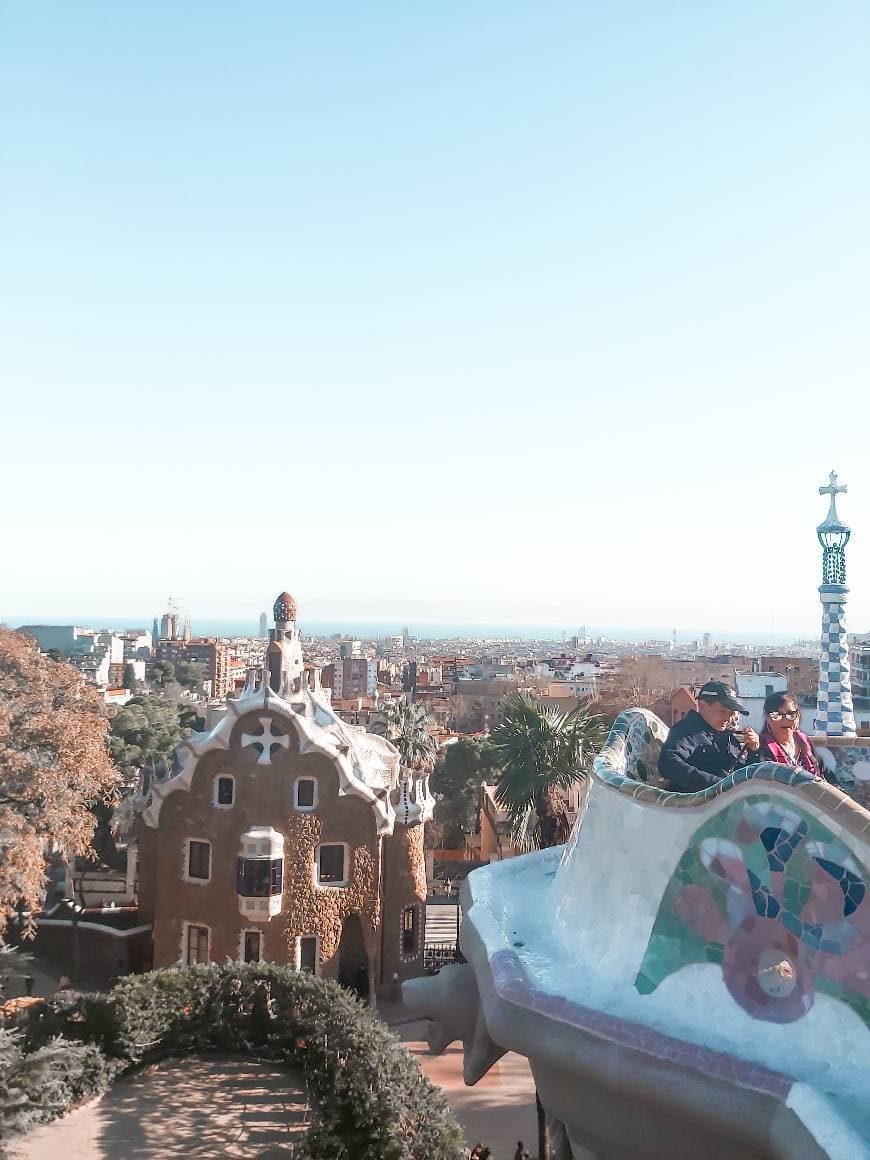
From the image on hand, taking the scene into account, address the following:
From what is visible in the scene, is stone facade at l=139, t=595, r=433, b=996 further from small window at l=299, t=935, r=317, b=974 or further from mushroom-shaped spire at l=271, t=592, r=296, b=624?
mushroom-shaped spire at l=271, t=592, r=296, b=624

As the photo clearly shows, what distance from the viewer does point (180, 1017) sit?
1588 cm

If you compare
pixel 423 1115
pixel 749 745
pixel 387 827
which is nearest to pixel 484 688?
pixel 387 827

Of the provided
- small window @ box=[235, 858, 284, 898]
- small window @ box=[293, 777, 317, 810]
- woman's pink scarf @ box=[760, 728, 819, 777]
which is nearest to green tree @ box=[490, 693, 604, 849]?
small window @ box=[293, 777, 317, 810]

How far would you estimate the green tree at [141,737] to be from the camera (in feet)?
99.3

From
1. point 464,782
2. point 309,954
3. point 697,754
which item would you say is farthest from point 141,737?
point 697,754

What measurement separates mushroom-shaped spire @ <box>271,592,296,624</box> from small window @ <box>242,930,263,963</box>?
658 cm

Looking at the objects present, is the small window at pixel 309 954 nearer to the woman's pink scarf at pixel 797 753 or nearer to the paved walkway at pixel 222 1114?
the paved walkway at pixel 222 1114

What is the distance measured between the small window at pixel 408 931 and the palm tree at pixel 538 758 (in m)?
2.80

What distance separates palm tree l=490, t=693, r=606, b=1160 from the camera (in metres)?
19.3

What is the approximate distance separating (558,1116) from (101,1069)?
10922 mm

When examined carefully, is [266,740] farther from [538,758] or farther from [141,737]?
[141,737]

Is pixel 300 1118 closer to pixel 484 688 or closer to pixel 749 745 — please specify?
pixel 749 745

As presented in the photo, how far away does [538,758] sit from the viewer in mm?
19531

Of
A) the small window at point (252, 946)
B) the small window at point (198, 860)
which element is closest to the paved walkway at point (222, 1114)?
the small window at point (252, 946)
